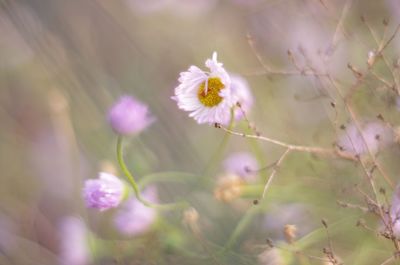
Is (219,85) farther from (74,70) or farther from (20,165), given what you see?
(20,165)

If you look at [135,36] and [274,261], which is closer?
[274,261]

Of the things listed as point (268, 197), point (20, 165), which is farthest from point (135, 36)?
point (268, 197)

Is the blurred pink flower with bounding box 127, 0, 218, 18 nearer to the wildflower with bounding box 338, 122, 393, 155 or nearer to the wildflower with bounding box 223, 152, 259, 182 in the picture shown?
the wildflower with bounding box 223, 152, 259, 182

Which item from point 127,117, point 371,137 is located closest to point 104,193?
point 127,117

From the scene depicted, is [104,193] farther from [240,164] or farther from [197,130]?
[197,130]

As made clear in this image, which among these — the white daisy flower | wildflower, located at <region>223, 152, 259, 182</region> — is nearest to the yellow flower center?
the white daisy flower

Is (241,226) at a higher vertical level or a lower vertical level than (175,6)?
lower

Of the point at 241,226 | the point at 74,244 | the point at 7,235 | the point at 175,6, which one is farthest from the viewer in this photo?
the point at 175,6

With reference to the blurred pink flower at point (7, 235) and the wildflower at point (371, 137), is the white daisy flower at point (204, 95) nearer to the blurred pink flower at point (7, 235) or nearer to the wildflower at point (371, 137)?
the wildflower at point (371, 137)
